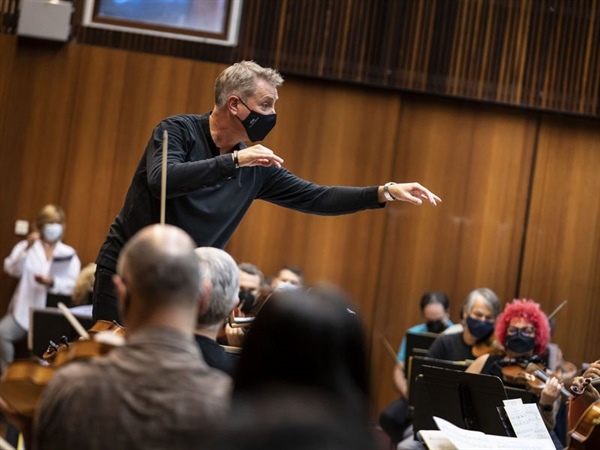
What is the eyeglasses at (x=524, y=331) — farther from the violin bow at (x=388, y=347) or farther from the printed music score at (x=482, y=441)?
the violin bow at (x=388, y=347)

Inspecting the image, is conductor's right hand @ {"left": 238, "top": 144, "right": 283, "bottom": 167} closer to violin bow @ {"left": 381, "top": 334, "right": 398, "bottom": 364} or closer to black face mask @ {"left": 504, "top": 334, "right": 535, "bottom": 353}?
black face mask @ {"left": 504, "top": 334, "right": 535, "bottom": 353}

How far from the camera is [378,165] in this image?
9.09 metres

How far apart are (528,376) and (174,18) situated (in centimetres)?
484

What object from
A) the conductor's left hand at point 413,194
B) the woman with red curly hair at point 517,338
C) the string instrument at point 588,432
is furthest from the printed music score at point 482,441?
the woman with red curly hair at point 517,338

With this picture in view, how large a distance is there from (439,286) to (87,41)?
382 centimetres

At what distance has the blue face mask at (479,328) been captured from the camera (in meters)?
6.82

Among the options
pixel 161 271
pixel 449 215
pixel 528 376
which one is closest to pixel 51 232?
pixel 449 215

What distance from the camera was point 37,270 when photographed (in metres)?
8.37

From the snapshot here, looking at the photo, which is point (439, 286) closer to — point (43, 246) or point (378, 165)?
point (378, 165)

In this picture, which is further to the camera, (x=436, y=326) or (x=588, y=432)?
(x=436, y=326)

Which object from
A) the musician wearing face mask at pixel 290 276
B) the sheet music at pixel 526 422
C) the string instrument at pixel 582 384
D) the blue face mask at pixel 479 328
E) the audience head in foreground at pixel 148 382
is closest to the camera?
the audience head in foreground at pixel 148 382

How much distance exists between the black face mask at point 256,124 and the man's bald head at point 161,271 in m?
1.85

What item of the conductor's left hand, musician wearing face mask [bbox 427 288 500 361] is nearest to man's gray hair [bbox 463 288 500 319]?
musician wearing face mask [bbox 427 288 500 361]

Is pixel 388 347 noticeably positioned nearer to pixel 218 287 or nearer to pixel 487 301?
pixel 487 301
